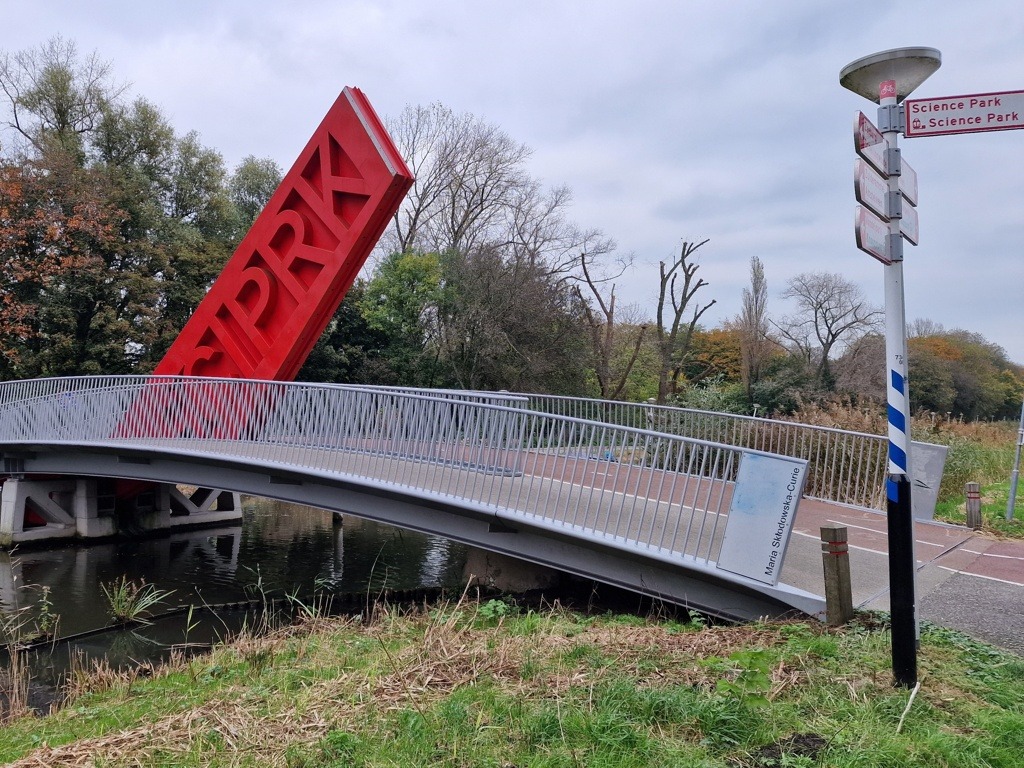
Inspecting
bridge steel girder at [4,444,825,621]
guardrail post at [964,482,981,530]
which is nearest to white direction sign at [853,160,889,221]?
bridge steel girder at [4,444,825,621]

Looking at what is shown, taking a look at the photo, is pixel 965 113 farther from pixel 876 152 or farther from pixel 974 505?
pixel 974 505

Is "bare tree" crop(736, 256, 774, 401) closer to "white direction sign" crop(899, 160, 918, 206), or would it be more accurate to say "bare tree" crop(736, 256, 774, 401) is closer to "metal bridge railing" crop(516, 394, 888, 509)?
"metal bridge railing" crop(516, 394, 888, 509)

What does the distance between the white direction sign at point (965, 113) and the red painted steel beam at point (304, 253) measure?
32.1 ft

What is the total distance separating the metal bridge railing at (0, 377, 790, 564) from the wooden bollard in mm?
1006

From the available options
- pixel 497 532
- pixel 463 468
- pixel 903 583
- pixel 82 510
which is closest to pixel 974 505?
pixel 497 532

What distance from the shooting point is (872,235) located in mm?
4293

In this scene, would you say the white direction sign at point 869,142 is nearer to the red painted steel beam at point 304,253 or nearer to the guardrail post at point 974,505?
the guardrail post at point 974,505

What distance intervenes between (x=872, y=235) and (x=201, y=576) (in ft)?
41.7

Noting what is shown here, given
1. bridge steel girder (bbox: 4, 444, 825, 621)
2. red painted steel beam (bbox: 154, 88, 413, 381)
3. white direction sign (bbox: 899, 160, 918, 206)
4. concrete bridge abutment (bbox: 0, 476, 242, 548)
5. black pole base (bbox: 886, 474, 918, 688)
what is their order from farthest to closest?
concrete bridge abutment (bbox: 0, 476, 242, 548) < red painted steel beam (bbox: 154, 88, 413, 381) < bridge steel girder (bbox: 4, 444, 825, 621) < white direction sign (bbox: 899, 160, 918, 206) < black pole base (bbox: 886, 474, 918, 688)

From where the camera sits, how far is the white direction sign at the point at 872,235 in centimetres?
418

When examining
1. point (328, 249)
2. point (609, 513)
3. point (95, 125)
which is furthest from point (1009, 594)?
point (95, 125)

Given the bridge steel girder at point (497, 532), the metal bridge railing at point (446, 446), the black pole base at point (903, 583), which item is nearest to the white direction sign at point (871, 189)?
the black pole base at point (903, 583)

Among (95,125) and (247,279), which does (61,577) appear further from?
(95,125)

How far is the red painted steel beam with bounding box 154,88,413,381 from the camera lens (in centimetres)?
1354
